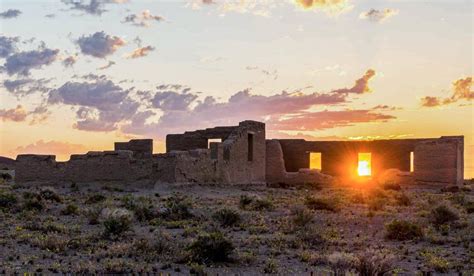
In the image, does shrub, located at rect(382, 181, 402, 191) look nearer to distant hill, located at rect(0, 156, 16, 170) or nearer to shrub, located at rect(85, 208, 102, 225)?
shrub, located at rect(85, 208, 102, 225)

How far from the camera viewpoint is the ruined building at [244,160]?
95.8 feet

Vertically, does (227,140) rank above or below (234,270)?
above

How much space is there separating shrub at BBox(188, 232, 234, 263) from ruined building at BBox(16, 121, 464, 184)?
52.9 ft

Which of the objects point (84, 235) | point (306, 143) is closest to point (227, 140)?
point (306, 143)

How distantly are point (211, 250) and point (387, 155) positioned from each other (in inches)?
1171

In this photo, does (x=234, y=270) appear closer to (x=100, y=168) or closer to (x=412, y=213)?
(x=412, y=213)

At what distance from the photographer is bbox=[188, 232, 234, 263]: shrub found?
1202cm

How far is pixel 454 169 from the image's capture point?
1426 inches

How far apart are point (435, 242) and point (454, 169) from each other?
23261 mm

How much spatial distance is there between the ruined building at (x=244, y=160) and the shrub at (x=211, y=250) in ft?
52.9

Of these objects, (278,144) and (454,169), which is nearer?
(454,169)

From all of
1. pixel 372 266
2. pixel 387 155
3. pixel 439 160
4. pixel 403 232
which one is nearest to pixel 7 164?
pixel 387 155

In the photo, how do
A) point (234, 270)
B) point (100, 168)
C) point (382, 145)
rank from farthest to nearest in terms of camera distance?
point (382, 145) < point (100, 168) < point (234, 270)

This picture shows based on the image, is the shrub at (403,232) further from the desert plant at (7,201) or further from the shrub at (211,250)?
the desert plant at (7,201)
